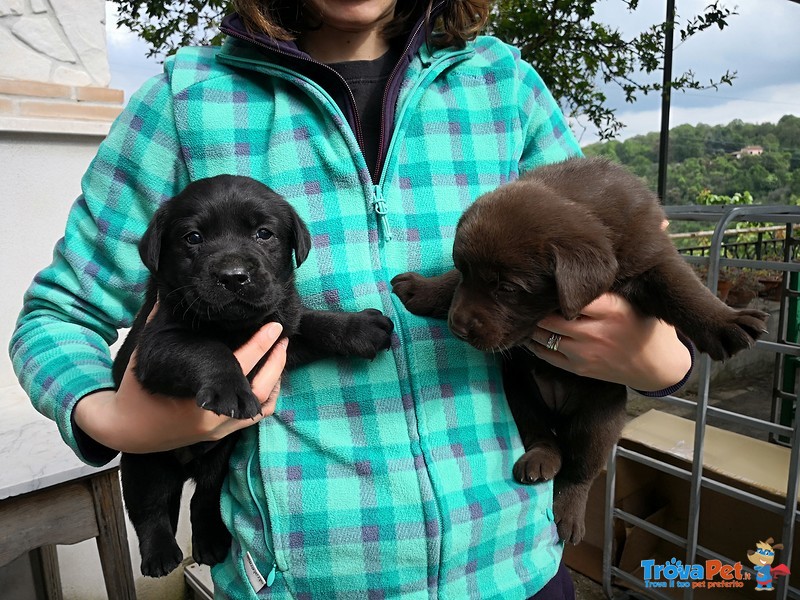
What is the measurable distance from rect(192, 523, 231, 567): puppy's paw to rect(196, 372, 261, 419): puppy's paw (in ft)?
1.58

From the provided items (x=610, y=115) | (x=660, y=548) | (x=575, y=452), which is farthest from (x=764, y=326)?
(x=610, y=115)

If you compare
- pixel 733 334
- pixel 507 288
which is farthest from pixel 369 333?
pixel 733 334

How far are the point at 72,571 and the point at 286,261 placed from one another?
9.14ft

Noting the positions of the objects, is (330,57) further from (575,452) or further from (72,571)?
(72,571)

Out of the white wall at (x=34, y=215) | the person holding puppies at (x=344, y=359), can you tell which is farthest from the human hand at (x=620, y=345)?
the white wall at (x=34, y=215)

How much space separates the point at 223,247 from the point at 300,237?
7.3 inches

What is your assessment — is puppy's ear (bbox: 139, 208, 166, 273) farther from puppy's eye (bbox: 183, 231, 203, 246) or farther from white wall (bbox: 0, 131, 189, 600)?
white wall (bbox: 0, 131, 189, 600)

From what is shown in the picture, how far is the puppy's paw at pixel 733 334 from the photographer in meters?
1.28

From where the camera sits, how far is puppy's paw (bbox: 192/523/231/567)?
1421 millimetres

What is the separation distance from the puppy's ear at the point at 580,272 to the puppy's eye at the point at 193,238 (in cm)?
76

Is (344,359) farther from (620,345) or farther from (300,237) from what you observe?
(620,345)

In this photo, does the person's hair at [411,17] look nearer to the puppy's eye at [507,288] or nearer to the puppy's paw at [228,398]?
the puppy's eye at [507,288]

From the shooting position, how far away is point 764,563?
7.93ft

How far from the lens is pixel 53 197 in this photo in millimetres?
3068
